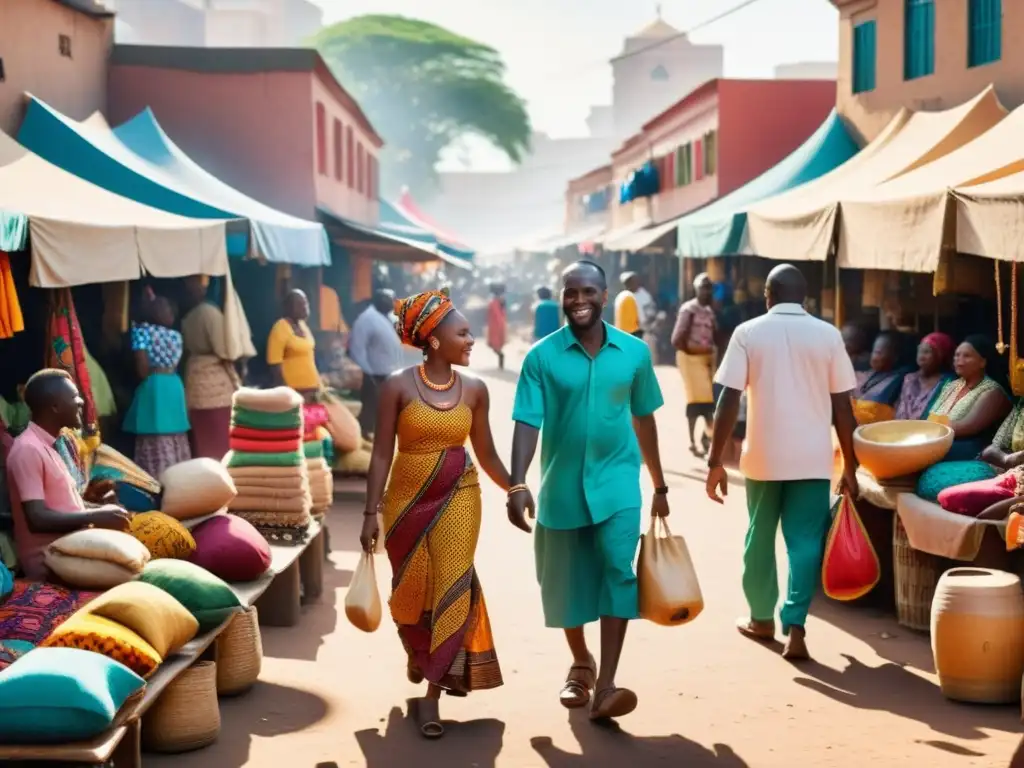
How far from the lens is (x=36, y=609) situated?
5383mm

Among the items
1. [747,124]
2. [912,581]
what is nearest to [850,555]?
[912,581]

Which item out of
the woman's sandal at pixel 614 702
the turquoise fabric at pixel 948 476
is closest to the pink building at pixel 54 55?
the turquoise fabric at pixel 948 476

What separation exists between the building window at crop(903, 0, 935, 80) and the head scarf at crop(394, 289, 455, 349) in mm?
9103

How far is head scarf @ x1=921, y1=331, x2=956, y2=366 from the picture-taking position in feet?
28.8

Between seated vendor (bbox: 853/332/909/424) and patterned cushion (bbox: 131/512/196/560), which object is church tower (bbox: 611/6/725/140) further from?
patterned cushion (bbox: 131/512/196/560)

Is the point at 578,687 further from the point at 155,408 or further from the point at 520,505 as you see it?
the point at 155,408

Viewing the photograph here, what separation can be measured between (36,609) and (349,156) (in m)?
20.8

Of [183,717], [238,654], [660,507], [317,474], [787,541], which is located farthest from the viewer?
[317,474]

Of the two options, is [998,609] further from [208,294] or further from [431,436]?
[208,294]

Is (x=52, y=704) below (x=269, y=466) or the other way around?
below

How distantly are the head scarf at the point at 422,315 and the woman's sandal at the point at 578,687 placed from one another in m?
1.49

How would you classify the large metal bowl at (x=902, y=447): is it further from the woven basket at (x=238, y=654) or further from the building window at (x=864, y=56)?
the building window at (x=864, y=56)

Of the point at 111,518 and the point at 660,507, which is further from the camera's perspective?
the point at 111,518

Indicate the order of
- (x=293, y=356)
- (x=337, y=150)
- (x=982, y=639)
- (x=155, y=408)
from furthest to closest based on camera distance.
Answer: (x=337, y=150)
(x=293, y=356)
(x=155, y=408)
(x=982, y=639)
